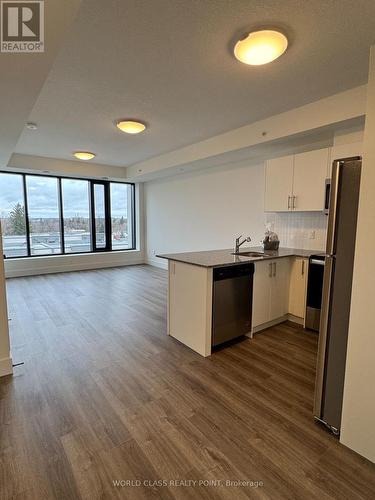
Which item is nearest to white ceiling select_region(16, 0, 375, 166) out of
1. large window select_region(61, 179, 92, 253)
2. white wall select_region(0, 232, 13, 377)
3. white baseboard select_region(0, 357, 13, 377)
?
white wall select_region(0, 232, 13, 377)

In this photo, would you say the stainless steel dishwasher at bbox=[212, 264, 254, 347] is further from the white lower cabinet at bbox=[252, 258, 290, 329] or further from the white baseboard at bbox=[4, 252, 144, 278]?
the white baseboard at bbox=[4, 252, 144, 278]

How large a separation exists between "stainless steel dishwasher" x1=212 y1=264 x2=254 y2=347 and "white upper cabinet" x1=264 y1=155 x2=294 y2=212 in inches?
55.1

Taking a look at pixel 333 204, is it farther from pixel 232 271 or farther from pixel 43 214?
pixel 43 214

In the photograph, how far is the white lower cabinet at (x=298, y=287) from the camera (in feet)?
11.4

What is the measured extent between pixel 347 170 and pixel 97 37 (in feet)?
6.99

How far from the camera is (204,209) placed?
234 inches

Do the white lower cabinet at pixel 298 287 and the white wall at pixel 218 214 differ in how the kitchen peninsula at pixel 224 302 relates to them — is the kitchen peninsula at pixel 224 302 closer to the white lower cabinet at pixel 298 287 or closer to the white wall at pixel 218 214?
the white lower cabinet at pixel 298 287

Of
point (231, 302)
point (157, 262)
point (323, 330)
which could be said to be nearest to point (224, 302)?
point (231, 302)

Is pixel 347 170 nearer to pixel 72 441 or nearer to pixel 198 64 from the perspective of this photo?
pixel 198 64

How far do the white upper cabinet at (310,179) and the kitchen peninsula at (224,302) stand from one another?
706 mm

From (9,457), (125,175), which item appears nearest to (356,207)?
(9,457)

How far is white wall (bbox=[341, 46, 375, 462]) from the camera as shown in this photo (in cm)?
150

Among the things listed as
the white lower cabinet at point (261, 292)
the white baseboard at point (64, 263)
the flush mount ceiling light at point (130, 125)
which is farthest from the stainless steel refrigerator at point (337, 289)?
the white baseboard at point (64, 263)

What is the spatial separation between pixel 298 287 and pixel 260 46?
2755 mm
